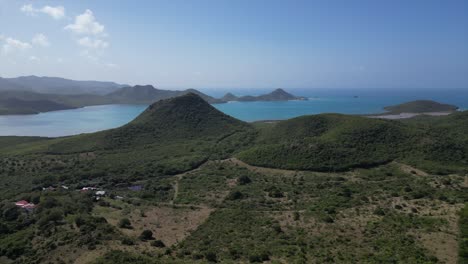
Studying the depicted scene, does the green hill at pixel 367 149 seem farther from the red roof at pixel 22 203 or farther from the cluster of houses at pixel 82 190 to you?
the red roof at pixel 22 203

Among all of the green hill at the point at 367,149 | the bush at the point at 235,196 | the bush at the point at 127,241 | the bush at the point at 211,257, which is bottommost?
the bush at the point at 235,196

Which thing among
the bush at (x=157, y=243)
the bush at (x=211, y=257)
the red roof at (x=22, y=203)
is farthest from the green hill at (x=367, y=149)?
the red roof at (x=22, y=203)

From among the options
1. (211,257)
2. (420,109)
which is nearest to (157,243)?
(211,257)

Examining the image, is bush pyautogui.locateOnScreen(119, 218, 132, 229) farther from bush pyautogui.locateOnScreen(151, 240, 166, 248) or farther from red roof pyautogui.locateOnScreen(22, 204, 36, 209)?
red roof pyautogui.locateOnScreen(22, 204, 36, 209)

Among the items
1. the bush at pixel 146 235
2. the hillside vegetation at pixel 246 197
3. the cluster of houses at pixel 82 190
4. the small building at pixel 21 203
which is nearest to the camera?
the hillside vegetation at pixel 246 197

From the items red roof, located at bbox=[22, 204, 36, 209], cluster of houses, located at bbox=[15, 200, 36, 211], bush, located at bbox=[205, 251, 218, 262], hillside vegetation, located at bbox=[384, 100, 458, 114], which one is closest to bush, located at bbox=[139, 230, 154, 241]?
bush, located at bbox=[205, 251, 218, 262]

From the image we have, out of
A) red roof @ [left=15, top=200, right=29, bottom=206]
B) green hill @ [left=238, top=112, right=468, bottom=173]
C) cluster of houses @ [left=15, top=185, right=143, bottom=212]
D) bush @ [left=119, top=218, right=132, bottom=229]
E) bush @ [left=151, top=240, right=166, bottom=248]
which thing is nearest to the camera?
bush @ [left=151, top=240, right=166, bottom=248]

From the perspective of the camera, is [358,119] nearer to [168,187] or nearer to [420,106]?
[168,187]

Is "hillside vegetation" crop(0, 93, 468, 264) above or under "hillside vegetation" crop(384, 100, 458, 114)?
under

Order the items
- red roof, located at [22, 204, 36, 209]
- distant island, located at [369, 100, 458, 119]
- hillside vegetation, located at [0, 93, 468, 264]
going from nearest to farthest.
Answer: hillside vegetation, located at [0, 93, 468, 264]
red roof, located at [22, 204, 36, 209]
distant island, located at [369, 100, 458, 119]

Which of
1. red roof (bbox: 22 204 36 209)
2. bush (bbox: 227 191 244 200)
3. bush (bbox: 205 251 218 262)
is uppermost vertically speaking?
red roof (bbox: 22 204 36 209)

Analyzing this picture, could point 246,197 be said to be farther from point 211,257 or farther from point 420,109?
point 420,109
